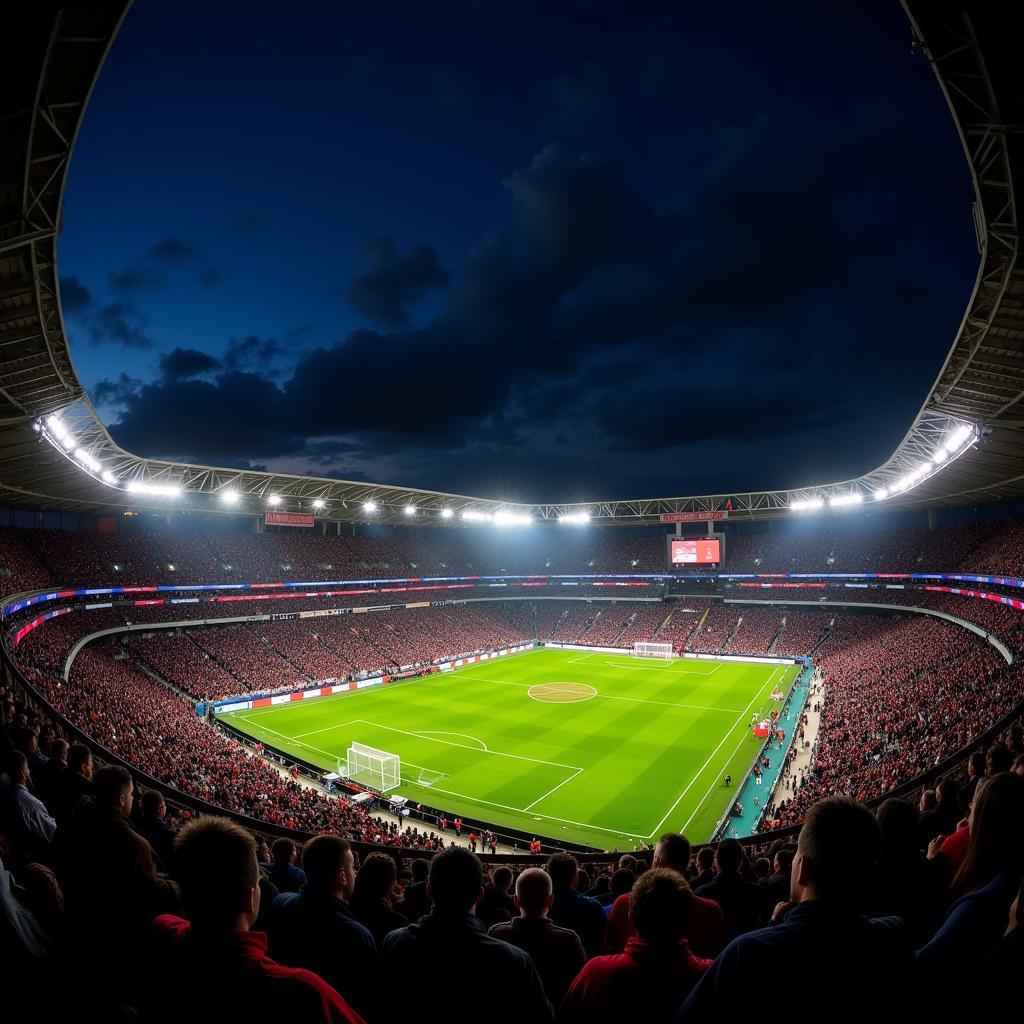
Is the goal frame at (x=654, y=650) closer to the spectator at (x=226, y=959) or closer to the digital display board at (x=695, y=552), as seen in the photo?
the digital display board at (x=695, y=552)

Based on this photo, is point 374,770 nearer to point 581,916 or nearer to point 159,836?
point 159,836

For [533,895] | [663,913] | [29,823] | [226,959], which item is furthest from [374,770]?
[226,959]

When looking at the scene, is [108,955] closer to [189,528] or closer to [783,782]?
[783,782]

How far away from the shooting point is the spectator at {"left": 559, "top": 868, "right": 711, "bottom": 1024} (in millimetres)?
2721

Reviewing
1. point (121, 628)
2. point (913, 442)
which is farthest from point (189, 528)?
point (913, 442)

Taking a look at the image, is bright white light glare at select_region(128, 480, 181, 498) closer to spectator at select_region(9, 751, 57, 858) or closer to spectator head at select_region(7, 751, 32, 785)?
spectator head at select_region(7, 751, 32, 785)

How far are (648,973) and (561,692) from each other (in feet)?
163

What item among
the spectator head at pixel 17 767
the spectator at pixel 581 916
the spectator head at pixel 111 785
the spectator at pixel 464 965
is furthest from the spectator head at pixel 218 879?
the spectator head at pixel 17 767

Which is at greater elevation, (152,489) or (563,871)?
(152,489)

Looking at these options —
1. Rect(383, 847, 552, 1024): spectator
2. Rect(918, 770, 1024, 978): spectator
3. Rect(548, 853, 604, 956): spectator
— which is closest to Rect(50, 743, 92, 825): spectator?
Rect(548, 853, 604, 956): spectator

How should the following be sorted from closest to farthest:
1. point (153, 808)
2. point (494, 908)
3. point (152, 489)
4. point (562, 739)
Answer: point (494, 908) → point (153, 808) → point (562, 739) → point (152, 489)

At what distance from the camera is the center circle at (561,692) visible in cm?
4825

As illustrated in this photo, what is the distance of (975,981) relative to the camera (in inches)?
82.3

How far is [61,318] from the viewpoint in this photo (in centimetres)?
1858
